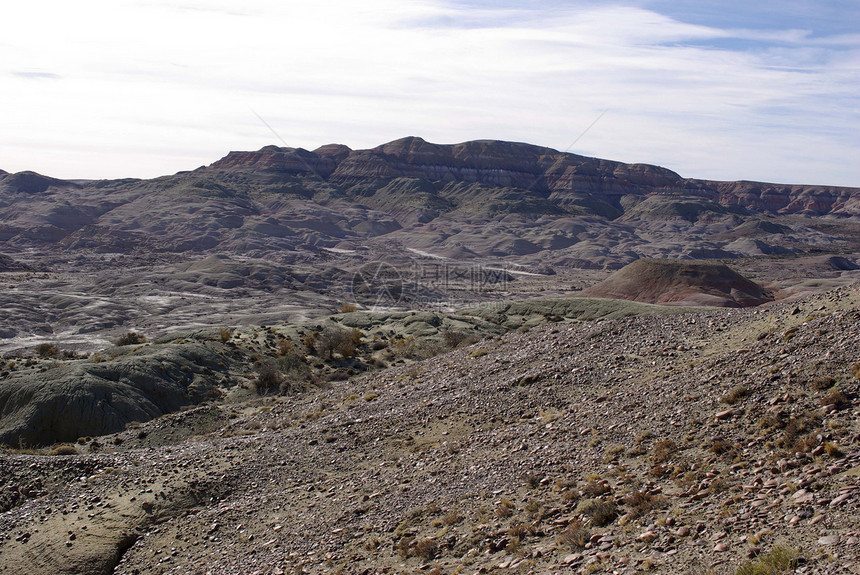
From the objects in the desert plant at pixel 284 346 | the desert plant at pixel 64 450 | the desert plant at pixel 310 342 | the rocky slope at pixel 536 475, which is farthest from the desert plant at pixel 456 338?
the desert plant at pixel 64 450

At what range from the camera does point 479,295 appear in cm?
9194

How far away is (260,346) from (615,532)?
2791cm

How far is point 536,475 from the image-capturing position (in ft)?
41.7

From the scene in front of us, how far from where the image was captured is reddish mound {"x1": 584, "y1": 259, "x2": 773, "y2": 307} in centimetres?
6750

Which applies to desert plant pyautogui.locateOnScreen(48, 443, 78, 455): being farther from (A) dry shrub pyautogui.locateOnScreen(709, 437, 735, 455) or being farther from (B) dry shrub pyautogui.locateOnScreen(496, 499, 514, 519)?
(A) dry shrub pyautogui.locateOnScreen(709, 437, 735, 455)

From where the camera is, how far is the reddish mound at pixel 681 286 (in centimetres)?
6750

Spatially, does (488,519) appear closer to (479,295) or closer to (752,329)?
(752,329)

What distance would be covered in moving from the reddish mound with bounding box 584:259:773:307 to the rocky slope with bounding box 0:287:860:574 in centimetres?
4963

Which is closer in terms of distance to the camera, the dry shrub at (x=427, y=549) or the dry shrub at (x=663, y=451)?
the dry shrub at (x=427, y=549)

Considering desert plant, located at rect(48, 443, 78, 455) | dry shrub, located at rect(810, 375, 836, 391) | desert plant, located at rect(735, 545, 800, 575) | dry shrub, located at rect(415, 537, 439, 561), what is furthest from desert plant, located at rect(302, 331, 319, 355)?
desert plant, located at rect(735, 545, 800, 575)

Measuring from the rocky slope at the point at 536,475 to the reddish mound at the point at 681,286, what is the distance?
49.6 m

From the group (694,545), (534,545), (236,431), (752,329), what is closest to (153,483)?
(236,431)

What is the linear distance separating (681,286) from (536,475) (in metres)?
62.2

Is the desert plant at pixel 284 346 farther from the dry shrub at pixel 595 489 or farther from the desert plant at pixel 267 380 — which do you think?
the dry shrub at pixel 595 489
